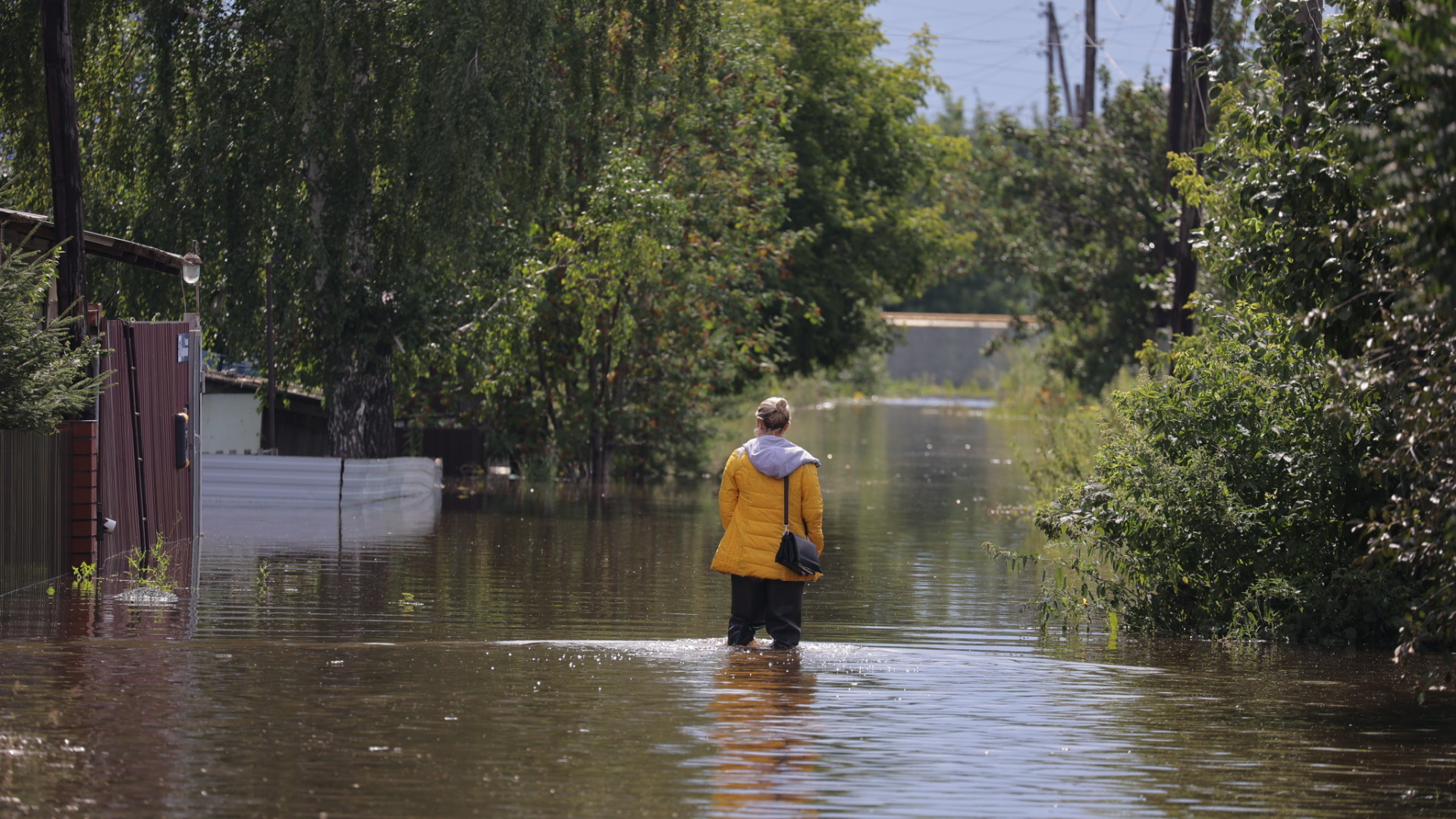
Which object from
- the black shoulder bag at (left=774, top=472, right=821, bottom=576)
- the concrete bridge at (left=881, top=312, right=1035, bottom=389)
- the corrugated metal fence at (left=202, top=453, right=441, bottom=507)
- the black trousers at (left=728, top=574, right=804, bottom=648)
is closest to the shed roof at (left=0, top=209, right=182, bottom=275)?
the corrugated metal fence at (left=202, top=453, right=441, bottom=507)

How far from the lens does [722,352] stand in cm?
3086

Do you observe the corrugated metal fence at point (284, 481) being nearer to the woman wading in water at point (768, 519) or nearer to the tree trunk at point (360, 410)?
the tree trunk at point (360, 410)

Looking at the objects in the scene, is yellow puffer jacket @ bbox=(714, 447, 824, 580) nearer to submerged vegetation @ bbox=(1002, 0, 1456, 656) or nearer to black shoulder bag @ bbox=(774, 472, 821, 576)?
black shoulder bag @ bbox=(774, 472, 821, 576)

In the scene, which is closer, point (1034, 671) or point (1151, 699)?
point (1151, 699)

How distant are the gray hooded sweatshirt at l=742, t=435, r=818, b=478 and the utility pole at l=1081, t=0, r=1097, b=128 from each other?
102ft

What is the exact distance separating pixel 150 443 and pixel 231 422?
11.4m

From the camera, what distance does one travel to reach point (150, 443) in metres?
15.8

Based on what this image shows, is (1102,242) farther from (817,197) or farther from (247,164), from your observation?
(247,164)

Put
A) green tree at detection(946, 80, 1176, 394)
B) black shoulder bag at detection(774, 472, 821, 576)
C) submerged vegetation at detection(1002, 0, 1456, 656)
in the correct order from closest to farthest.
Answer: submerged vegetation at detection(1002, 0, 1456, 656) → black shoulder bag at detection(774, 472, 821, 576) → green tree at detection(946, 80, 1176, 394)

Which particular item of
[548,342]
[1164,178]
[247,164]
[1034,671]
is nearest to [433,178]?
[247,164]

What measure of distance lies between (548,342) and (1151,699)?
21.6 meters

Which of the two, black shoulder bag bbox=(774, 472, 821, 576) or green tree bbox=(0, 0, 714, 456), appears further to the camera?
green tree bbox=(0, 0, 714, 456)

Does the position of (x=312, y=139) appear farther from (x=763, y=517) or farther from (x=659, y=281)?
(x=763, y=517)

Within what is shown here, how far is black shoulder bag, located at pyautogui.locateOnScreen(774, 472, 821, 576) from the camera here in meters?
10.7
